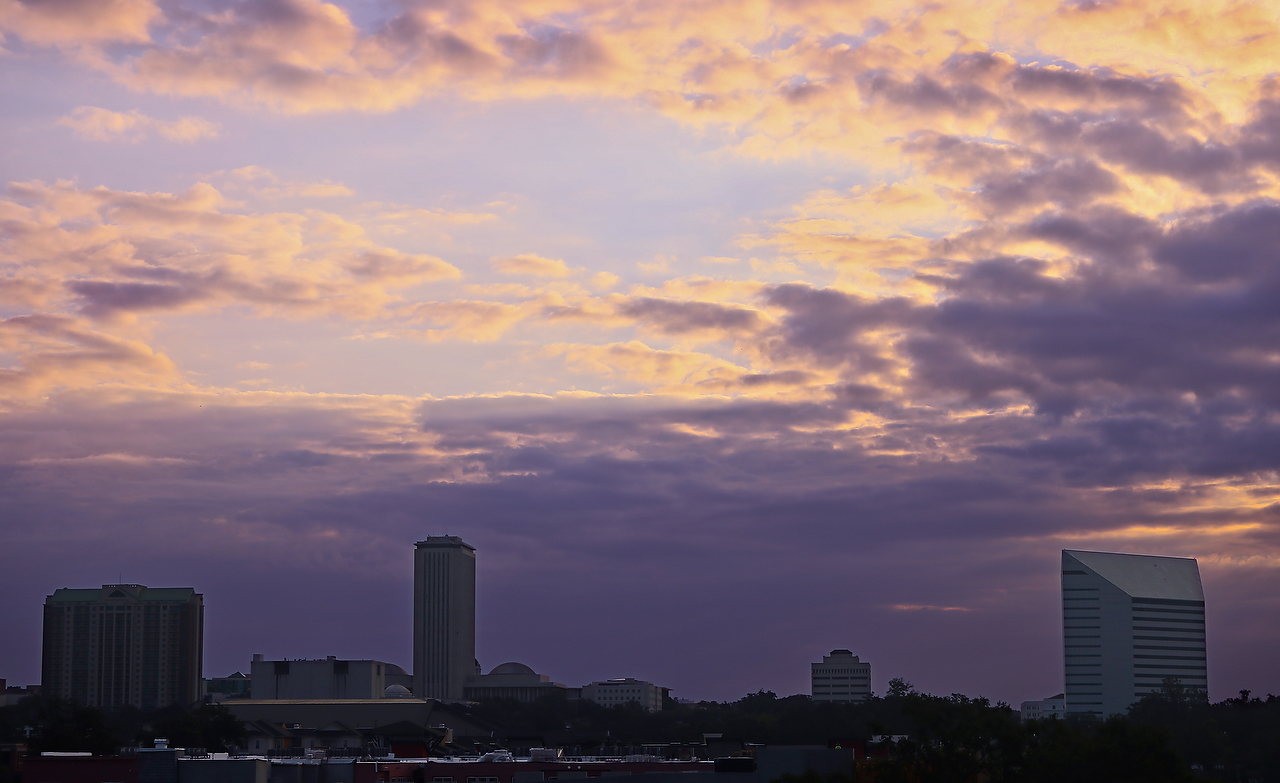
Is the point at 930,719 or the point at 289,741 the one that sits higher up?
the point at 930,719

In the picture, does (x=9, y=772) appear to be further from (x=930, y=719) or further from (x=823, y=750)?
(x=930, y=719)

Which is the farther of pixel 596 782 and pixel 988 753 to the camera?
pixel 596 782

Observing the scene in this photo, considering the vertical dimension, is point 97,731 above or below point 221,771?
below

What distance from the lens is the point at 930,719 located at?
213 feet

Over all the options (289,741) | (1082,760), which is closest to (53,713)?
(289,741)

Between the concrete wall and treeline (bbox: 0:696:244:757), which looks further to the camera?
treeline (bbox: 0:696:244:757)

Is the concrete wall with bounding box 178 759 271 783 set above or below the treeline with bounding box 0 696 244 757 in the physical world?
above

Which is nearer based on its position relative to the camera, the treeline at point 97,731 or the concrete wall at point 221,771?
the concrete wall at point 221,771

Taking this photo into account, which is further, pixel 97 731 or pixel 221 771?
pixel 97 731

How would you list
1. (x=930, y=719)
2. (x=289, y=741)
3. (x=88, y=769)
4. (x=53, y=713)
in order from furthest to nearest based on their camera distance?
(x=289, y=741) < (x=53, y=713) < (x=88, y=769) < (x=930, y=719)

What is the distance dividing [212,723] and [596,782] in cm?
9139

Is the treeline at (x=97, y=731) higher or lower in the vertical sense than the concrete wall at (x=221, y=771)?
lower

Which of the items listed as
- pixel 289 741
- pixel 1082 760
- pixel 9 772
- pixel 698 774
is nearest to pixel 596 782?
pixel 698 774

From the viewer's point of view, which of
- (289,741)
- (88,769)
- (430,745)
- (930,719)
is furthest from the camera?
(289,741)
